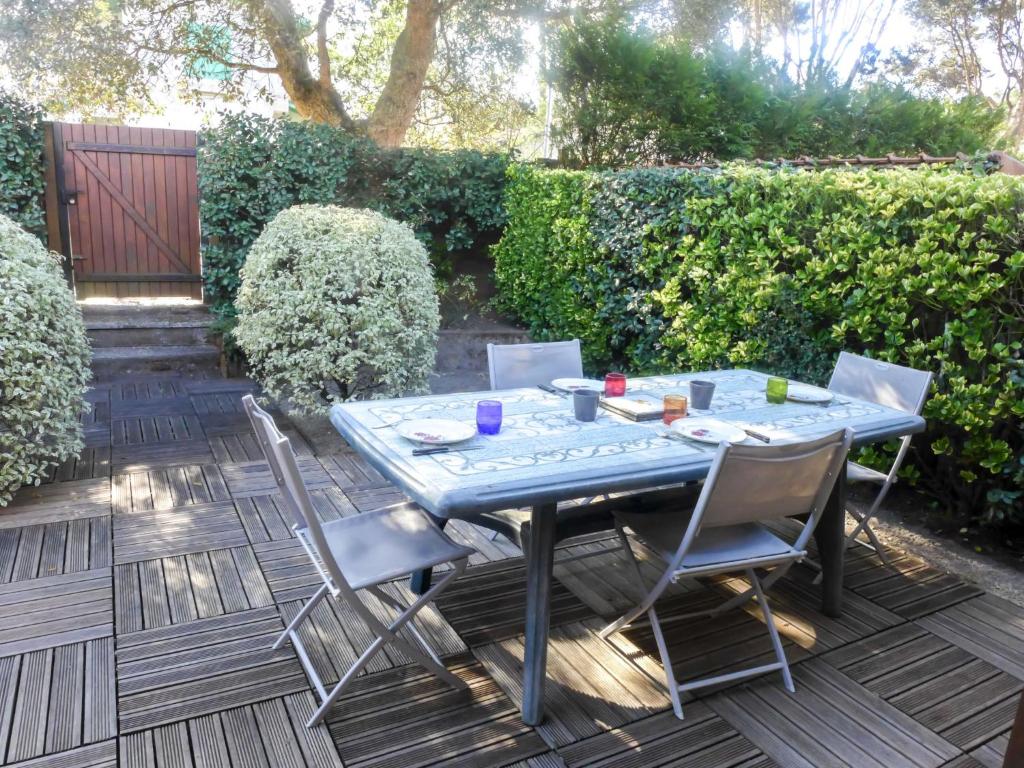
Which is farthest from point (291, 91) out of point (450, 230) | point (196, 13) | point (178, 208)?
point (450, 230)

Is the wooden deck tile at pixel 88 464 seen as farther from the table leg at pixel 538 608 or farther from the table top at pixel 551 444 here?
the table leg at pixel 538 608

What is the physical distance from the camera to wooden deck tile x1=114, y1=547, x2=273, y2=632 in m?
2.74

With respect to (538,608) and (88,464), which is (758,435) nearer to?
(538,608)

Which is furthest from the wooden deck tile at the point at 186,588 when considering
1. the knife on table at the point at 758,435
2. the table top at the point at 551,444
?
the knife on table at the point at 758,435

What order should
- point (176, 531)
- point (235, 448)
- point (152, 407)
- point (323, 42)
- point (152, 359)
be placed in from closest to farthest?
point (176, 531)
point (235, 448)
point (152, 407)
point (152, 359)
point (323, 42)

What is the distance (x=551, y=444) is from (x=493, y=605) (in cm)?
89

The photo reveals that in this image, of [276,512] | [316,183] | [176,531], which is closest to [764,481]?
[276,512]

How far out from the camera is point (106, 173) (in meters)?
7.13

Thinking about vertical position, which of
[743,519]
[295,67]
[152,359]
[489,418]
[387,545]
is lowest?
[152,359]

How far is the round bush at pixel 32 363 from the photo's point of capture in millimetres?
3494

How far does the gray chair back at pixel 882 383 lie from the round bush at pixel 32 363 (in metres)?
3.85

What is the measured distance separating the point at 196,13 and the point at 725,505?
9.91 m

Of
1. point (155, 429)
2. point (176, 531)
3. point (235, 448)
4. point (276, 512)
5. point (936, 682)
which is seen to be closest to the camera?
point (936, 682)

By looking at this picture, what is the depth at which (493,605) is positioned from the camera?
9.59 feet
